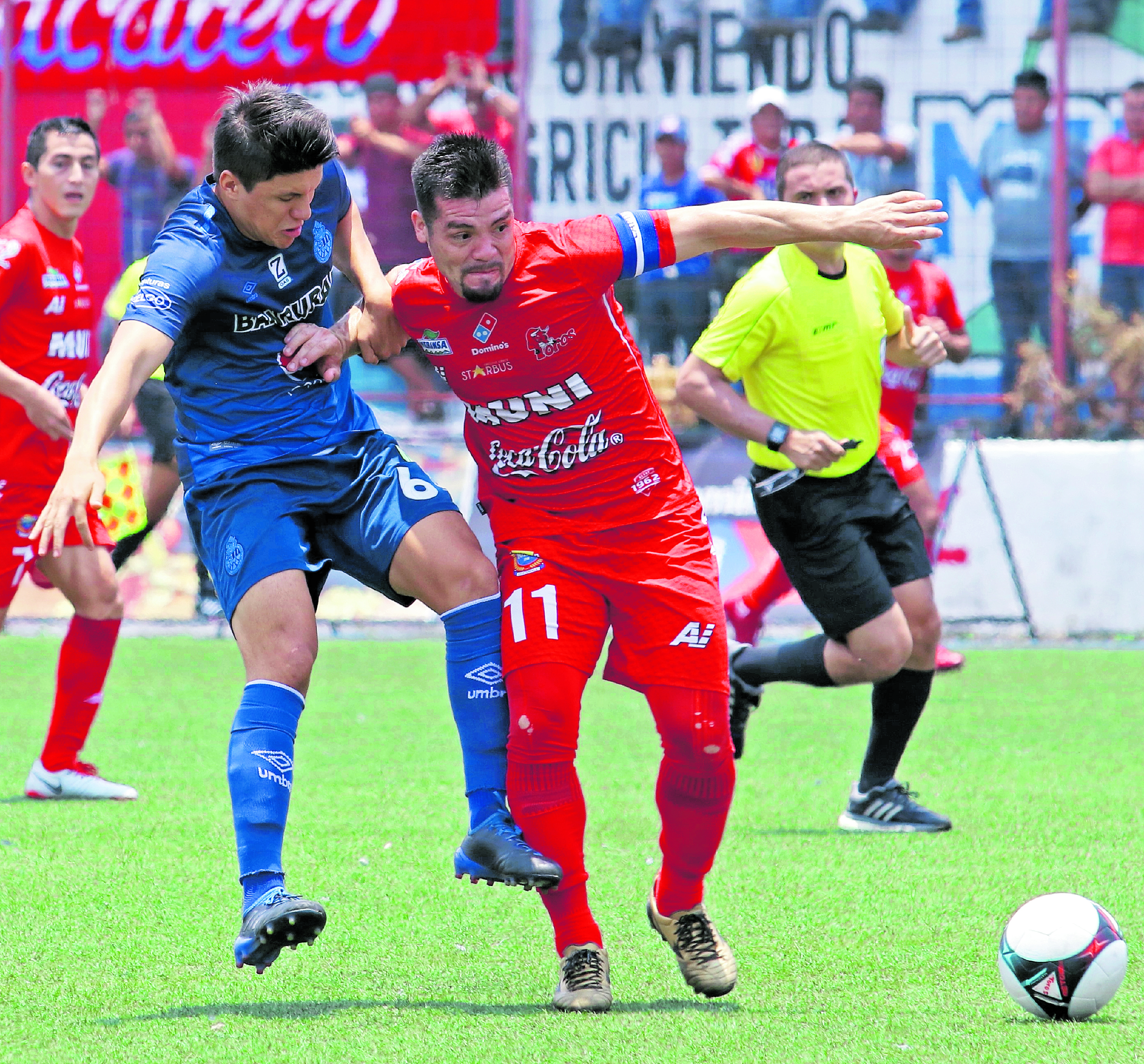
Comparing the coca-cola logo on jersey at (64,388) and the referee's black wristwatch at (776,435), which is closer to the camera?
the referee's black wristwatch at (776,435)

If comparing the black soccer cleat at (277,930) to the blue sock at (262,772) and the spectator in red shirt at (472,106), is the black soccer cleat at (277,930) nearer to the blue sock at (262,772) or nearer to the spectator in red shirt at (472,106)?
the blue sock at (262,772)

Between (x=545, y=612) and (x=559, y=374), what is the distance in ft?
1.92

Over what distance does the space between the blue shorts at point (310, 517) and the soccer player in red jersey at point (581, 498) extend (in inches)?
10.2

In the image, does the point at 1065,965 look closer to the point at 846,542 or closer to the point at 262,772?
the point at 262,772

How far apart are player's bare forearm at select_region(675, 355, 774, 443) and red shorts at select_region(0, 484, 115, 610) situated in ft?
7.90

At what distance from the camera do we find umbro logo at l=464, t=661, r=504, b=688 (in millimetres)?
4305

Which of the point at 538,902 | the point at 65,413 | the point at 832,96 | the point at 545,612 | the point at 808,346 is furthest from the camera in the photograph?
the point at 832,96

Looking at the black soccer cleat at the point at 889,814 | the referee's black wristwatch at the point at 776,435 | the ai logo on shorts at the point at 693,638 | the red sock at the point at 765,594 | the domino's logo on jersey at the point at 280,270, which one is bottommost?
the red sock at the point at 765,594

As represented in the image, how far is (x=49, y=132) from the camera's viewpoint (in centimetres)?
705

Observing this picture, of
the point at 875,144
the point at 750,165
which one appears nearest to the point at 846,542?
the point at 750,165

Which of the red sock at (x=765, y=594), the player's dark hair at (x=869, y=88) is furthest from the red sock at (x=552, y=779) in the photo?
the player's dark hair at (x=869, y=88)

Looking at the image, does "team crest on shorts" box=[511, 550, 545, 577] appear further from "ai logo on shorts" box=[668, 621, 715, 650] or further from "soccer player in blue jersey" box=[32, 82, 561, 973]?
"ai logo on shorts" box=[668, 621, 715, 650]

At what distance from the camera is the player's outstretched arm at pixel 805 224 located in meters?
4.10

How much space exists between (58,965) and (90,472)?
131 centimetres
